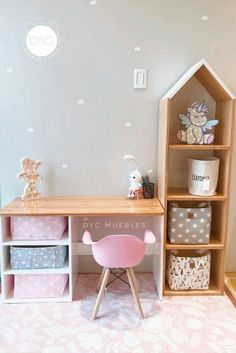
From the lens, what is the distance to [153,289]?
2277mm

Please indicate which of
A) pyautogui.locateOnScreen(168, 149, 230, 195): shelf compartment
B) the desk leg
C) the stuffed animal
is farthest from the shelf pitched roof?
the desk leg

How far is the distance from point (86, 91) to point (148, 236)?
1.16 meters

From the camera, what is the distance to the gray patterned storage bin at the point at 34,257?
6.82 feet

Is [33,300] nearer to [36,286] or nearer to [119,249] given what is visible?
[36,286]

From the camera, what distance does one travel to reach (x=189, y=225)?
7.06ft

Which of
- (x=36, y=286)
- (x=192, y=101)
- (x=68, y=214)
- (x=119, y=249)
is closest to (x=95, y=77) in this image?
(x=192, y=101)

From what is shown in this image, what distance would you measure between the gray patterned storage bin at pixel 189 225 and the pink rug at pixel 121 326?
0.42 m

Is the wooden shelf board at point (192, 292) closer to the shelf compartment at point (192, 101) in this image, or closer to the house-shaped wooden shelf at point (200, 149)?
the house-shaped wooden shelf at point (200, 149)

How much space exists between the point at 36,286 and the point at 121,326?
2.14ft

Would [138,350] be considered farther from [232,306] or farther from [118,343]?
[232,306]

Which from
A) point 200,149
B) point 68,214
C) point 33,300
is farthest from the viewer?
point 200,149

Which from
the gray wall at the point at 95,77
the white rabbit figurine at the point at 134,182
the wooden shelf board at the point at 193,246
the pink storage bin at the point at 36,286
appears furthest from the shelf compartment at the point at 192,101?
the pink storage bin at the point at 36,286

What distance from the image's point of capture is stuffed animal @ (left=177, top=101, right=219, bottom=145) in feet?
6.93

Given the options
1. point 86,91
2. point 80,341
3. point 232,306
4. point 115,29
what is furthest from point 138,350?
point 115,29
